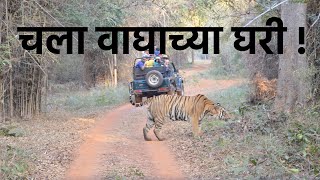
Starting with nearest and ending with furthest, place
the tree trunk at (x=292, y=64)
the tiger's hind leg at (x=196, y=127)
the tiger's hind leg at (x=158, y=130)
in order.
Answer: the tree trunk at (x=292, y=64)
the tiger's hind leg at (x=196, y=127)
the tiger's hind leg at (x=158, y=130)

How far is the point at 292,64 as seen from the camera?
36.2 ft

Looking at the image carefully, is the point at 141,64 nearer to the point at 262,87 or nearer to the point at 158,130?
the point at 262,87

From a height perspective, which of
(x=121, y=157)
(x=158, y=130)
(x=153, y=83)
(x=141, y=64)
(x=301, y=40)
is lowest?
(x=121, y=157)

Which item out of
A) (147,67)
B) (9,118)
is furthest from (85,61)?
(9,118)

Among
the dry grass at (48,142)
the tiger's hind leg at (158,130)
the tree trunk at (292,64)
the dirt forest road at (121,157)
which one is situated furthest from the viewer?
the tiger's hind leg at (158,130)

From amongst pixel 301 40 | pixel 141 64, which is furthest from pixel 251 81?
pixel 301 40

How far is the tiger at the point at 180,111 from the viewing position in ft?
41.0

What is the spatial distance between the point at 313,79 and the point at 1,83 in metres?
8.71

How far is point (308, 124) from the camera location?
880 centimetres

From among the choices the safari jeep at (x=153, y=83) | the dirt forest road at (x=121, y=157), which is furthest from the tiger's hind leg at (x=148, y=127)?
the safari jeep at (x=153, y=83)

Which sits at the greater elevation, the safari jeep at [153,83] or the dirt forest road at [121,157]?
the safari jeep at [153,83]

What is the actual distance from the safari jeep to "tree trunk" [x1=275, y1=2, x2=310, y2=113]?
7673mm

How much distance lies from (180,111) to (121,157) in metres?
2.81

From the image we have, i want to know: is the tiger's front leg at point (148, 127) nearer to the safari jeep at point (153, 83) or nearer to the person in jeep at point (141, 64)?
the safari jeep at point (153, 83)
